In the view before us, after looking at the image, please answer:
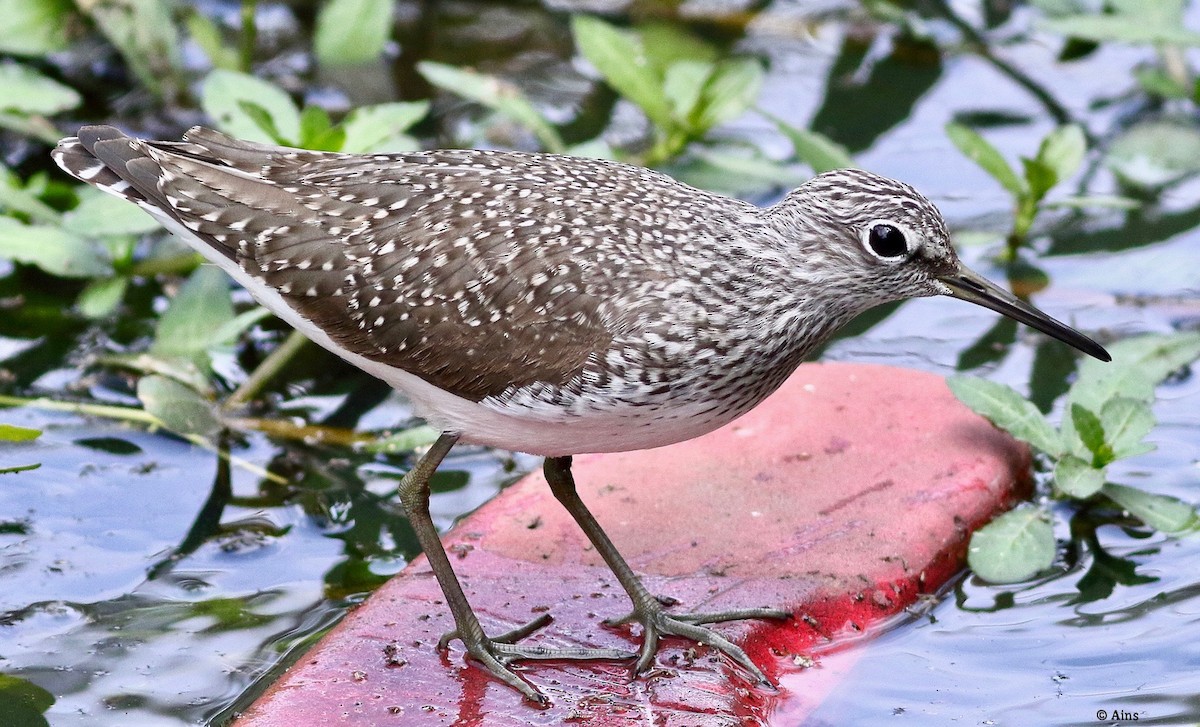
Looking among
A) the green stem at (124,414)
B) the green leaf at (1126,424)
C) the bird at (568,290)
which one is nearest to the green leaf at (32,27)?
the green stem at (124,414)

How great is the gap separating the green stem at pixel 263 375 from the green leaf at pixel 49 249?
107 cm

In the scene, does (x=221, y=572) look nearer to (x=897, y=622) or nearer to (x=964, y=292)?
(x=897, y=622)

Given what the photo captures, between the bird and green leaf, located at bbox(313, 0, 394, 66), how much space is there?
3393mm

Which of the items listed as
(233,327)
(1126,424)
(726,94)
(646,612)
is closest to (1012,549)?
(1126,424)

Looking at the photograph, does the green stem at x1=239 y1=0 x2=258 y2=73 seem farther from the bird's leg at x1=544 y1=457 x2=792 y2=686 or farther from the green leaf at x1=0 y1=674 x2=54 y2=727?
the green leaf at x1=0 y1=674 x2=54 y2=727

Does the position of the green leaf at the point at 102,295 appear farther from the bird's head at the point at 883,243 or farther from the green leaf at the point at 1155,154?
the green leaf at the point at 1155,154

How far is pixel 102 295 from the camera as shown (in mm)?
8102

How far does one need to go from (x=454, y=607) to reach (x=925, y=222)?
2383mm

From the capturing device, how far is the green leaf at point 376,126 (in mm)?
7938

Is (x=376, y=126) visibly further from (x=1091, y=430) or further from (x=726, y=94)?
(x=1091, y=430)

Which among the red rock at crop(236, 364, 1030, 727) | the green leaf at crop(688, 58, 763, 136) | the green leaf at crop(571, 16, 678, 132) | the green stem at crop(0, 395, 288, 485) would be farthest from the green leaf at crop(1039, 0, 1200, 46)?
the green stem at crop(0, 395, 288, 485)

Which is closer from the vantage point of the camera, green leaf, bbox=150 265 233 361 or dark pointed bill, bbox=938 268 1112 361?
dark pointed bill, bbox=938 268 1112 361

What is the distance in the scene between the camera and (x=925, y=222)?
19.1ft

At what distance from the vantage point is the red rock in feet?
18.5
